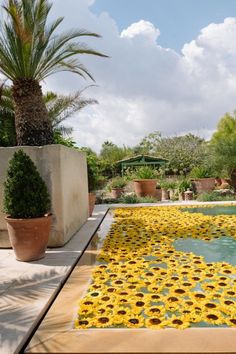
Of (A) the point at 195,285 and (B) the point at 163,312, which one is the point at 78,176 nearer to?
(A) the point at 195,285

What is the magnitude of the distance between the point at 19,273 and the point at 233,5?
7.20m

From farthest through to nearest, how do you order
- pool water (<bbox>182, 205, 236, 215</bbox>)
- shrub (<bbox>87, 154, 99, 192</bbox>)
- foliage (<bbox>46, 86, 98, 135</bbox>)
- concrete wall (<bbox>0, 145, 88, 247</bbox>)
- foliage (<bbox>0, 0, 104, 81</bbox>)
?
foliage (<bbox>46, 86, 98, 135</bbox>) < shrub (<bbox>87, 154, 99, 192</bbox>) < pool water (<bbox>182, 205, 236, 215</bbox>) < foliage (<bbox>0, 0, 104, 81</bbox>) < concrete wall (<bbox>0, 145, 88, 247</bbox>)

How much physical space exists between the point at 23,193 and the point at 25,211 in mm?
274

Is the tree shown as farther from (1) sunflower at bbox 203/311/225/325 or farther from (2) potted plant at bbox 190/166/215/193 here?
(1) sunflower at bbox 203/311/225/325

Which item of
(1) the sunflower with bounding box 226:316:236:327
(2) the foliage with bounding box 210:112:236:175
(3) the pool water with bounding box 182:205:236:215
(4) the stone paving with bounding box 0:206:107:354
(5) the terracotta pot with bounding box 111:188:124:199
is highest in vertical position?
(2) the foliage with bounding box 210:112:236:175

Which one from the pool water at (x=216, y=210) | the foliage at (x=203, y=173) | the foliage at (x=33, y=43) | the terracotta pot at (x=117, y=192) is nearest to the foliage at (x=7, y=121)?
the foliage at (x=33, y=43)

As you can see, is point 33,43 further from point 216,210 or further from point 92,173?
point 216,210

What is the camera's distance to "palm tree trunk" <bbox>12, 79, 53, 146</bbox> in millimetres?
6758

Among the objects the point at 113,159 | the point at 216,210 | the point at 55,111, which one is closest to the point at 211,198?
the point at 216,210

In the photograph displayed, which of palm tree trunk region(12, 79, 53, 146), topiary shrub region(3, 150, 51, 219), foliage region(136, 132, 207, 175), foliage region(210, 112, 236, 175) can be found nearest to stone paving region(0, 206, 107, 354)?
topiary shrub region(3, 150, 51, 219)

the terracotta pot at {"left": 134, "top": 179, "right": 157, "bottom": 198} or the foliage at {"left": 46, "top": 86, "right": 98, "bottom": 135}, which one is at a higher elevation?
the foliage at {"left": 46, "top": 86, "right": 98, "bottom": 135}

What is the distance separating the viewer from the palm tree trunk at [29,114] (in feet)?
22.2

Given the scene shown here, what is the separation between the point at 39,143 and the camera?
6773 millimetres

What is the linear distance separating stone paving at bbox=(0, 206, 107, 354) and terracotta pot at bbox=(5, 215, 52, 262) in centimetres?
13
